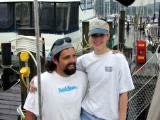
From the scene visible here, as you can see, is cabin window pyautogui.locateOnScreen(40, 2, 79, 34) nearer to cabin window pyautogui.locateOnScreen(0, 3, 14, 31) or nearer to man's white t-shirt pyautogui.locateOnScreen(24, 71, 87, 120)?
cabin window pyautogui.locateOnScreen(0, 3, 14, 31)

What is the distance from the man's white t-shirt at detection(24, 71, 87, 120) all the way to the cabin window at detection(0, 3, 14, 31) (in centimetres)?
948

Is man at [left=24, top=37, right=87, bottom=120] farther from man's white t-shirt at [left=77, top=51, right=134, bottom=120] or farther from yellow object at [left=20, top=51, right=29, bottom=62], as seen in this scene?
yellow object at [left=20, top=51, right=29, bottom=62]

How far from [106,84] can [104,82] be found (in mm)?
22

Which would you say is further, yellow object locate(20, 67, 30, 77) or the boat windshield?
the boat windshield

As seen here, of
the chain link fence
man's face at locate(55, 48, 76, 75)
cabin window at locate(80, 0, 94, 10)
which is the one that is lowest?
the chain link fence

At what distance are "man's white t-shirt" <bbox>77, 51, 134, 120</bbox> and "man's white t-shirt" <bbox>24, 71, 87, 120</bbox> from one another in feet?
0.45

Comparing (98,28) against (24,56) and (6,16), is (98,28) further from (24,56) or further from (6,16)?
(6,16)

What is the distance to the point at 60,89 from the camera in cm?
293

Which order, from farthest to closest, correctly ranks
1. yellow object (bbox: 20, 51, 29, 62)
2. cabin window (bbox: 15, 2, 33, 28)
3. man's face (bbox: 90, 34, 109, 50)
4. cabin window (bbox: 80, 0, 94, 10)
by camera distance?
cabin window (bbox: 80, 0, 94, 10)
cabin window (bbox: 15, 2, 33, 28)
yellow object (bbox: 20, 51, 29, 62)
man's face (bbox: 90, 34, 109, 50)

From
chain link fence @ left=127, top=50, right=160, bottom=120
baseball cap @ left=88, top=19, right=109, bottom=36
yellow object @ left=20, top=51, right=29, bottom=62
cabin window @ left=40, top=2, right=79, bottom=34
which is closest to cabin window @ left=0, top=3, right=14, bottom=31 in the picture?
cabin window @ left=40, top=2, right=79, bottom=34

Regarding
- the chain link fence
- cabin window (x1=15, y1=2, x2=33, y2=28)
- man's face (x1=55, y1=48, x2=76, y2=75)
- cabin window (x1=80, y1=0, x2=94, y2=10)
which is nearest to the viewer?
man's face (x1=55, y1=48, x2=76, y2=75)

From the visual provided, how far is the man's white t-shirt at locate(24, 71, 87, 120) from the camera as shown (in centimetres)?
292

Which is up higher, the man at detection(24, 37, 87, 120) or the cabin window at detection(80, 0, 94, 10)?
the cabin window at detection(80, 0, 94, 10)

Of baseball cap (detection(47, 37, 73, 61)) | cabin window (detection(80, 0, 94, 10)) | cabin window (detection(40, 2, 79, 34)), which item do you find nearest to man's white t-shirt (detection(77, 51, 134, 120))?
baseball cap (detection(47, 37, 73, 61))
